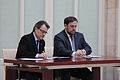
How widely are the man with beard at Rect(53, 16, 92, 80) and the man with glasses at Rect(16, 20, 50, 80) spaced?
252 mm

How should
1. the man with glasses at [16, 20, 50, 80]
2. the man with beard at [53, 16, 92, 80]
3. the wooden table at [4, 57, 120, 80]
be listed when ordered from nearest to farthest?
1. the wooden table at [4, 57, 120, 80]
2. the man with glasses at [16, 20, 50, 80]
3. the man with beard at [53, 16, 92, 80]

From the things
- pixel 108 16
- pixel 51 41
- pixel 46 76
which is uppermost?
pixel 108 16

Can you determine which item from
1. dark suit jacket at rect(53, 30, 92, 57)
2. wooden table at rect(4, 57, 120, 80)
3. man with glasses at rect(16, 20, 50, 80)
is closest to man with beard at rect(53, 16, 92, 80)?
dark suit jacket at rect(53, 30, 92, 57)

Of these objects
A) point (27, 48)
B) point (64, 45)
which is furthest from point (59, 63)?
point (64, 45)

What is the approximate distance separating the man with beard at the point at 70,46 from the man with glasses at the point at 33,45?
9.9 inches

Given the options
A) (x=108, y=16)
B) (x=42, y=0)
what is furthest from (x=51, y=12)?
(x=108, y=16)

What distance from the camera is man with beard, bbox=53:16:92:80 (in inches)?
179

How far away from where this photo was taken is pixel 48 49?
493 cm

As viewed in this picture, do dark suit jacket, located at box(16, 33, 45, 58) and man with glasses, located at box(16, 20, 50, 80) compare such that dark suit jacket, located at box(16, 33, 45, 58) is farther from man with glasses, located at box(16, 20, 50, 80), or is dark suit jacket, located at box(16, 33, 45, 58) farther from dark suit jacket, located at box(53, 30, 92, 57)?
dark suit jacket, located at box(53, 30, 92, 57)

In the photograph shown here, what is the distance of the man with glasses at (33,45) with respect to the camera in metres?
4.36

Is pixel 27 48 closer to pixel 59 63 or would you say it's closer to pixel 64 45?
pixel 64 45

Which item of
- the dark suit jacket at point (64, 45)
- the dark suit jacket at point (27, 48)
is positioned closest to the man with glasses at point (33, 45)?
the dark suit jacket at point (27, 48)

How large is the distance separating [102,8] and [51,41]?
121cm

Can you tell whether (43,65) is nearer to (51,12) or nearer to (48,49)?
(48,49)
